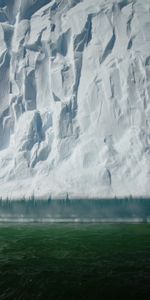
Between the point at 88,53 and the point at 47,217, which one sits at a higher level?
the point at 88,53

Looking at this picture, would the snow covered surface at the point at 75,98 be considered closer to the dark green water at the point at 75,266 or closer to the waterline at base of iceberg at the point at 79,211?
the waterline at base of iceberg at the point at 79,211

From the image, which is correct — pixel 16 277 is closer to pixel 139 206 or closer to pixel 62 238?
pixel 62 238

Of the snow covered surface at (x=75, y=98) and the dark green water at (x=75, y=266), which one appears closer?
the dark green water at (x=75, y=266)

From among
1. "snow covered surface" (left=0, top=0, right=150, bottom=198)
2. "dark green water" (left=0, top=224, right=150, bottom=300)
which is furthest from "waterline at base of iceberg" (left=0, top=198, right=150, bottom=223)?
"dark green water" (left=0, top=224, right=150, bottom=300)

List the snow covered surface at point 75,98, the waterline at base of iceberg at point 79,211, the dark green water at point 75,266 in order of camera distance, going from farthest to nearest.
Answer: the snow covered surface at point 75,98 → the waterline at base of iceberg at point 79,211 → the dark green water at point 75,266

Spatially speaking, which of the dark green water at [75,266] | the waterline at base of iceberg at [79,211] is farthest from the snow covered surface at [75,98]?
the dark green water at [75,266]

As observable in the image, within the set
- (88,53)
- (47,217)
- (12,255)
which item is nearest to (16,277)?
(12,255)
